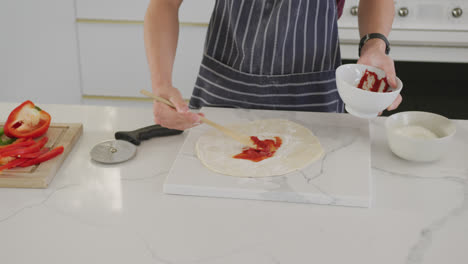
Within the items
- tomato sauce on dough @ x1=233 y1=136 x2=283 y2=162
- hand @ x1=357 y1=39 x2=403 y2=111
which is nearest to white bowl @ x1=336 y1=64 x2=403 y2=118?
hand @ x1=357 y1=39 x2=403 y2=111

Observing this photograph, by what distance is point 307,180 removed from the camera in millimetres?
951

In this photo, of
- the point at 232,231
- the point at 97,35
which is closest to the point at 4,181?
the point at 232,231

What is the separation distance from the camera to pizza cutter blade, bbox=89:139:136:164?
1.04 metres

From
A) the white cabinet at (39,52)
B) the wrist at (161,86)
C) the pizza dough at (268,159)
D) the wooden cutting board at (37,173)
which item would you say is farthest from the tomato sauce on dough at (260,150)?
the white cabinet at (39,52)

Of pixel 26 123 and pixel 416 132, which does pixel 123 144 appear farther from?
pixel 416 132

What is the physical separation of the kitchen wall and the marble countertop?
4.29 ft

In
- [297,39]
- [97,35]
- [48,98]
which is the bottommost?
[48,98]

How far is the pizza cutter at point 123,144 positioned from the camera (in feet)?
3.43

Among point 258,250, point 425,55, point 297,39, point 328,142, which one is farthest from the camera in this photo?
point 425,55

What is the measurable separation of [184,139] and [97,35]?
1414 mm

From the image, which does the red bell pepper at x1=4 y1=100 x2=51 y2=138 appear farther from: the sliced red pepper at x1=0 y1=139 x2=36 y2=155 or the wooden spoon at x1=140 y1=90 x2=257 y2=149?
the wooden spoon at x1=140 y1=90 x2=257 y2=149

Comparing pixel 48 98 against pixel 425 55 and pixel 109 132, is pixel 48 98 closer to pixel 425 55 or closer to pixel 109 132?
pixel 109 132

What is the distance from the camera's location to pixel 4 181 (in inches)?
37.6

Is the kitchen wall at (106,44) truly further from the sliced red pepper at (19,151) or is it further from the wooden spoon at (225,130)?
the sliced red pepper at (19,151)
